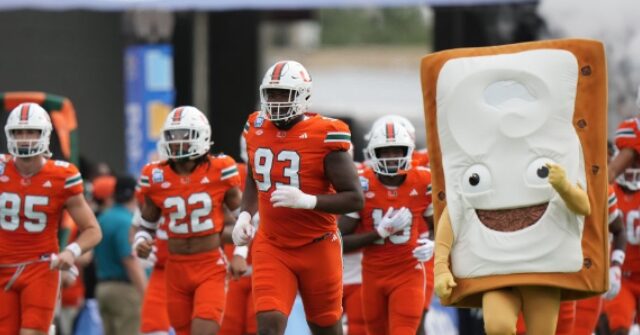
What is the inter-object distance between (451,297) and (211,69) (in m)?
11.2

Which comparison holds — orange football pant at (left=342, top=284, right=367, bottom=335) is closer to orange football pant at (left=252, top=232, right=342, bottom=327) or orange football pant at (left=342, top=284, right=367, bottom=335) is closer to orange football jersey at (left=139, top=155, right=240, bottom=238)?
orange football jersey at (left=139, top=155, right=240, bottom=238)

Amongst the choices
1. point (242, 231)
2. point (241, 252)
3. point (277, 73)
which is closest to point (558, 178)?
point (277, 73)

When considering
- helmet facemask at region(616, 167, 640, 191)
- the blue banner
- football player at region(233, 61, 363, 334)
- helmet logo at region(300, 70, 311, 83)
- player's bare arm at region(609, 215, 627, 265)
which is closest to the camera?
football player at region(233, 61, 363, 334)

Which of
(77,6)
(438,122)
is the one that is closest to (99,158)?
(77,6)

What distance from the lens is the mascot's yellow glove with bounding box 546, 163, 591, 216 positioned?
816cm

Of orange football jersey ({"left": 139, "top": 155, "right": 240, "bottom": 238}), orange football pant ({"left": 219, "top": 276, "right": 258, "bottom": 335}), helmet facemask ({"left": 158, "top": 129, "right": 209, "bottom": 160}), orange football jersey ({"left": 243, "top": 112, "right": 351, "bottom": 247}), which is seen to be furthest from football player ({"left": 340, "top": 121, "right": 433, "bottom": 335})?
orange football jersey ({"left": 243, "top": 112, "right": 351, "bottom": 247})

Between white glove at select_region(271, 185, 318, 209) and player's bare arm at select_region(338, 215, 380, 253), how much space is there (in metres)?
1.66

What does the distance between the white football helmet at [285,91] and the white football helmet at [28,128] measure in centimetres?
197

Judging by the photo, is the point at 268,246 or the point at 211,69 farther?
the point at 211,69

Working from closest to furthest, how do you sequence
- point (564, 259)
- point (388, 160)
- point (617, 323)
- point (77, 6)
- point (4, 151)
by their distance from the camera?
point (564, 259) < point (388, 160) < point (617, 323) < point (4, 151) < point (77, 6)

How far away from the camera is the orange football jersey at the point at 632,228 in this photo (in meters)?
11.2

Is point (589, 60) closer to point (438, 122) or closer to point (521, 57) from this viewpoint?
point (521, 57)

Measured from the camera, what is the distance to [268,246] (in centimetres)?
888

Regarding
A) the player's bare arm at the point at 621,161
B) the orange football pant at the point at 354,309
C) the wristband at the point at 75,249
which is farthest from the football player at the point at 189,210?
the player's bare arm at the point at 621,161
